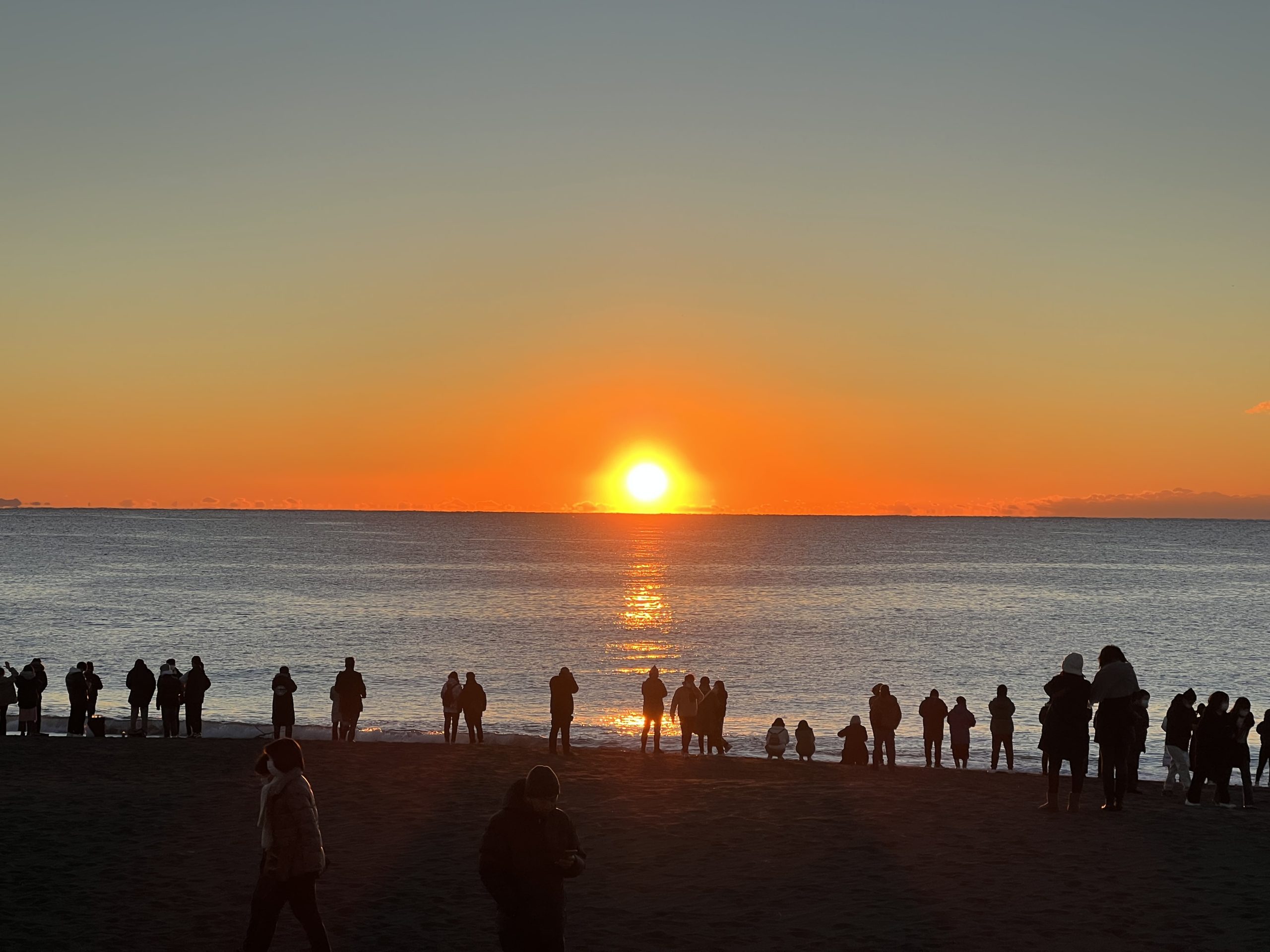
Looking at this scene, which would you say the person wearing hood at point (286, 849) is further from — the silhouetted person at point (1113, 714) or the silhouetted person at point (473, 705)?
the silhouetted person at point (473, 705)

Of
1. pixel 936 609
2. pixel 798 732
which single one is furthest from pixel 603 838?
pixel 936 609

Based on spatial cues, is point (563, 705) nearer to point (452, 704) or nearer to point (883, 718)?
point (452, 704)

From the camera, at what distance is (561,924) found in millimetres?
6523

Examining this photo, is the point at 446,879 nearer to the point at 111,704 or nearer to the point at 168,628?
the point at 111,704

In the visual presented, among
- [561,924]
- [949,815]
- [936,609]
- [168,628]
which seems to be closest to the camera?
[561,924]

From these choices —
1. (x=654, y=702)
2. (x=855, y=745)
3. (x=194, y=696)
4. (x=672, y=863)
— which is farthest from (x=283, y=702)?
(x=672, y=863)

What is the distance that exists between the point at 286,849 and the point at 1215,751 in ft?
43.4

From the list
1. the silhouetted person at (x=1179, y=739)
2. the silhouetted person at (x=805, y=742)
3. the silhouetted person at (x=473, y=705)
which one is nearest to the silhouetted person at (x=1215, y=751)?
the silhouetted person at (x=1179, y=739)

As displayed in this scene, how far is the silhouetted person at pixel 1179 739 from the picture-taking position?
17203 millimetres

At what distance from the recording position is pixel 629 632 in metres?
70.9

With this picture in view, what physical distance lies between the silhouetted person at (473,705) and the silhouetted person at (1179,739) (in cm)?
1248

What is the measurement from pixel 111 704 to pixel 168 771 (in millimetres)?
21889

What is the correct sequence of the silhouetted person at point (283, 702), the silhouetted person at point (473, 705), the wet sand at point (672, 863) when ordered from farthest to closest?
the silhouetted person at point (473, 705) → the silhouetted person at point (283, 702) → the wet sand at point (672, 863)

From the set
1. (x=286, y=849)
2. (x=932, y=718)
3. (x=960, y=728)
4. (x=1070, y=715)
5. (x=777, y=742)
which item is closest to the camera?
(x=286, y=849)
